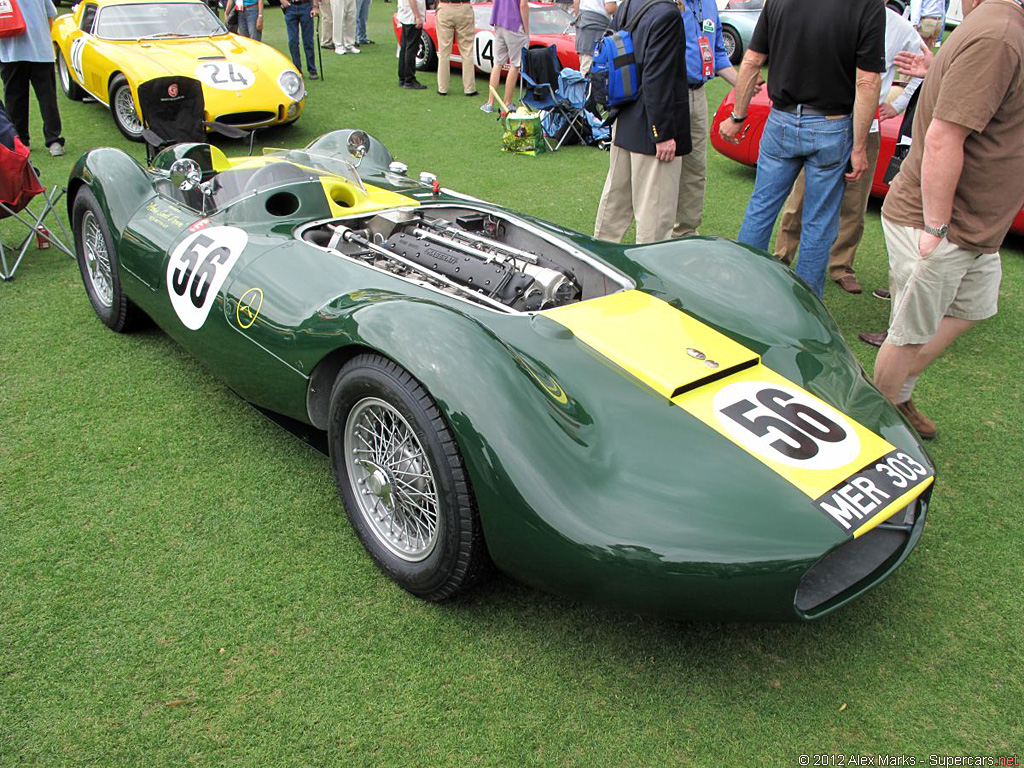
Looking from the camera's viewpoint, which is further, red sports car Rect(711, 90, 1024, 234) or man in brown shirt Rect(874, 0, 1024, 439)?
red sports car Rect(711, 90, 1024, 234)

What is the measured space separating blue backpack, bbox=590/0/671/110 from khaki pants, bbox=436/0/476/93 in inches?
242

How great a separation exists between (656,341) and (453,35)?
346 inches

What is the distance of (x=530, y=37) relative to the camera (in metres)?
9.88

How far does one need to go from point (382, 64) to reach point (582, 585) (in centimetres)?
1131

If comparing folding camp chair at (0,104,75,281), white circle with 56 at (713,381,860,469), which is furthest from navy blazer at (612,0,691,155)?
folding camp chair at (0,104,75,281)

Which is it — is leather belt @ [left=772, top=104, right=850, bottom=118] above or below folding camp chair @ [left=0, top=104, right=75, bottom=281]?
above

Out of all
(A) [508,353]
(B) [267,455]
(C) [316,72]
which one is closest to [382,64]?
(C) [316,72]

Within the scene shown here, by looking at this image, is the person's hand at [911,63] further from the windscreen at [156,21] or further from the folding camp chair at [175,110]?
the windscreen at [156,21]

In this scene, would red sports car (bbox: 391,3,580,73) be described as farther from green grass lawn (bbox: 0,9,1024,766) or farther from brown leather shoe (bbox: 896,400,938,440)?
green grass lawn (bbox: 0,9,1024,766)

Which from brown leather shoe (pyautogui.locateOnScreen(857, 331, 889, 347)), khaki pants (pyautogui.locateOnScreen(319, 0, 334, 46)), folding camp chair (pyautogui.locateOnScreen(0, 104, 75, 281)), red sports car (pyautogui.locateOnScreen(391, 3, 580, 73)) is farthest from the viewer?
khaki pants (pyautogui.locateOnScreen(319, 0, 334, 46))

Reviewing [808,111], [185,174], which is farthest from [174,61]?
[808,111]

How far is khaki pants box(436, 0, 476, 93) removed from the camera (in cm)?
1016

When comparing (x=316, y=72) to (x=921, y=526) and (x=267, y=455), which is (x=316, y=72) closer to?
(x=267, y=455)

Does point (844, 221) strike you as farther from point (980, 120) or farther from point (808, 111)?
point (980, 120)
